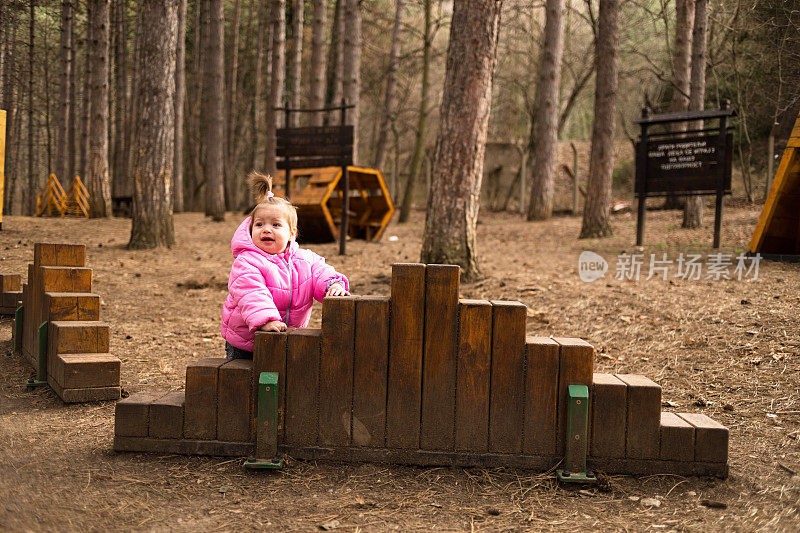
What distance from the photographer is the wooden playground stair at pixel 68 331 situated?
4395 millimetres

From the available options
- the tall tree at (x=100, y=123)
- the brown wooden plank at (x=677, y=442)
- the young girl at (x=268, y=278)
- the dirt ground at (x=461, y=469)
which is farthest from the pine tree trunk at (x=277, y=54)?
the brown wooden plank at (x=677, y=442)

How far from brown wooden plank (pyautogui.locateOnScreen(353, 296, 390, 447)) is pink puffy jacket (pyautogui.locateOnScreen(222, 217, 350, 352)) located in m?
0.41

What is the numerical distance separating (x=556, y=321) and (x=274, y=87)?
46.4 ft

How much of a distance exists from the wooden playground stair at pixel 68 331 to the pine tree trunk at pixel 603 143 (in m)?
10.5

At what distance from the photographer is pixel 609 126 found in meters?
13.4

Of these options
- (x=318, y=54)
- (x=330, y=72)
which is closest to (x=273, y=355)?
(x=318, y=54)

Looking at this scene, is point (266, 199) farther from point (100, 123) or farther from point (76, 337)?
point (100, 123)

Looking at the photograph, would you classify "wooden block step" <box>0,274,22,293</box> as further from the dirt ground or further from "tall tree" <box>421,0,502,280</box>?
"tall tree" <box>421,0,502,280</box>

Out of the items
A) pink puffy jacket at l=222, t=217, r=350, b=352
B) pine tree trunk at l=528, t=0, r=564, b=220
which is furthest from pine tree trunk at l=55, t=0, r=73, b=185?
pink puffy jacket at l=222, t=217, r=350, b=352

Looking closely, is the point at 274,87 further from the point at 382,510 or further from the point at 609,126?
the point at 382,510

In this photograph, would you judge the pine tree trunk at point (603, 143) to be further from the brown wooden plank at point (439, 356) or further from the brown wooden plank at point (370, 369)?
the brown wooden plank at point (370, 369)

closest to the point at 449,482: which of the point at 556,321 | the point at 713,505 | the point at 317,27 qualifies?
the point at 713,505

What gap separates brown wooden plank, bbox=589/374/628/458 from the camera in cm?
338

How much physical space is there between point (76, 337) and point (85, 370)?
0.32 metres
